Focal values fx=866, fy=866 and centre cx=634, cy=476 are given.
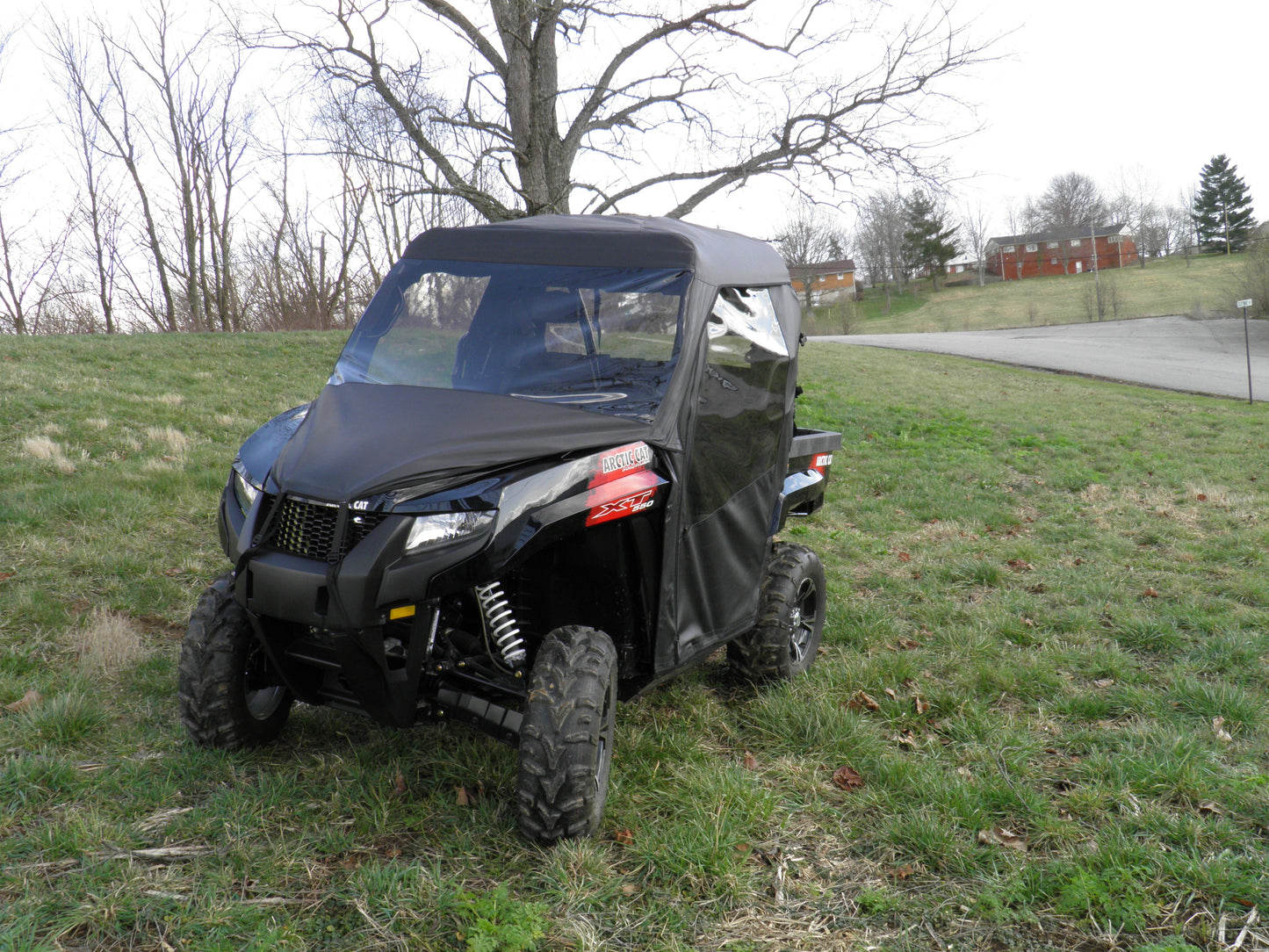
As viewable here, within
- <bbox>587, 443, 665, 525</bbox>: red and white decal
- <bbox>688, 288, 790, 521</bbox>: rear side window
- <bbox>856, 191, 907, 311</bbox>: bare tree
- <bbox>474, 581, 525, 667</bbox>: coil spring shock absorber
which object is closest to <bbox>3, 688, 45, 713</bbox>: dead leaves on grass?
<bbox>474, 581, 525, 667</bbox>: coil spring shock absorber

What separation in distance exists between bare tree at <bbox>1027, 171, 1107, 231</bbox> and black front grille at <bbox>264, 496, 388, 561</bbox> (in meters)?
106

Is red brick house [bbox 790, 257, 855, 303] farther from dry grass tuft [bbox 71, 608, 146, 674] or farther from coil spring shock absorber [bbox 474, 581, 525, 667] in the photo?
coil spring shock absorber [bbox 474, 581, 525, 667]

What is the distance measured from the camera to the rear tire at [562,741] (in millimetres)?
2803

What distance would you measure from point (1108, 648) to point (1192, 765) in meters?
1.61

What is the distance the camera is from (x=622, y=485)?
10.1ft

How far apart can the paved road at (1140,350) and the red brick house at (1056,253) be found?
4837 cm

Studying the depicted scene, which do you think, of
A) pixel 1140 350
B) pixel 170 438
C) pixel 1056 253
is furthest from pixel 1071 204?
pixel 170 438

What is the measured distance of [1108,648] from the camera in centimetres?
511

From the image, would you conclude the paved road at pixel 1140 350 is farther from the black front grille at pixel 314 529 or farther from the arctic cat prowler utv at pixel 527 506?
the black front grille at pixel 314 529

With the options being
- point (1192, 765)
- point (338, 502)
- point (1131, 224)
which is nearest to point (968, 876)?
point (1192, 765)

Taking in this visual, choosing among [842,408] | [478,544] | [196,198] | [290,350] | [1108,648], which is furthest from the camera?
[196,198]

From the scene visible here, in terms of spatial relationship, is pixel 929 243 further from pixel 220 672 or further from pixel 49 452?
pixel 220 672

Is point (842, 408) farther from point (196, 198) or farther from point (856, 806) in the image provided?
point (196, 198)

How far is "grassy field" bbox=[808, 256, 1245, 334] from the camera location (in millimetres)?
52531
